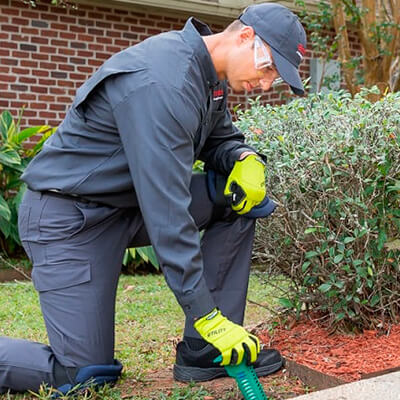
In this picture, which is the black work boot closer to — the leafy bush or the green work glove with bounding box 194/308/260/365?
the leafy bush

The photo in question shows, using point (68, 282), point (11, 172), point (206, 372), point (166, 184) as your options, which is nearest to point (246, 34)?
point (166, 184)

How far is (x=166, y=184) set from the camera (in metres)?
2.38

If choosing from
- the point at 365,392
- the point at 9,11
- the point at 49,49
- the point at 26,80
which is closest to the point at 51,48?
the point at 49,49

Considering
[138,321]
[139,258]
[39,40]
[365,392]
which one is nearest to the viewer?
[365,392]

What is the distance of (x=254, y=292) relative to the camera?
554cm

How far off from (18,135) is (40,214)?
12.9 ft

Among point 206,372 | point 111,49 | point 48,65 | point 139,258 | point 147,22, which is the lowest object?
point 139,258

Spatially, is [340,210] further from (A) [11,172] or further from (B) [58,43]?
(B) [58,43]

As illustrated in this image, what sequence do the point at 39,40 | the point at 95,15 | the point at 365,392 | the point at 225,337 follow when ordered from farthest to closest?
the point at 95,15 → the point at 39,40 → the point at 225,337 → the point at 365,392

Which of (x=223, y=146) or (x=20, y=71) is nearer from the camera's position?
(x=223, y=146)

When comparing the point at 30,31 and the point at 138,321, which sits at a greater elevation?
the point at 30,31

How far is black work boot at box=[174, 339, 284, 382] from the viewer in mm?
2939

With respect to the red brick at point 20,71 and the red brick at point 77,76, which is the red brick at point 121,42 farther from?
the red brick at point 20,71

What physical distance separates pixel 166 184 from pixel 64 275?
0.71 metres
